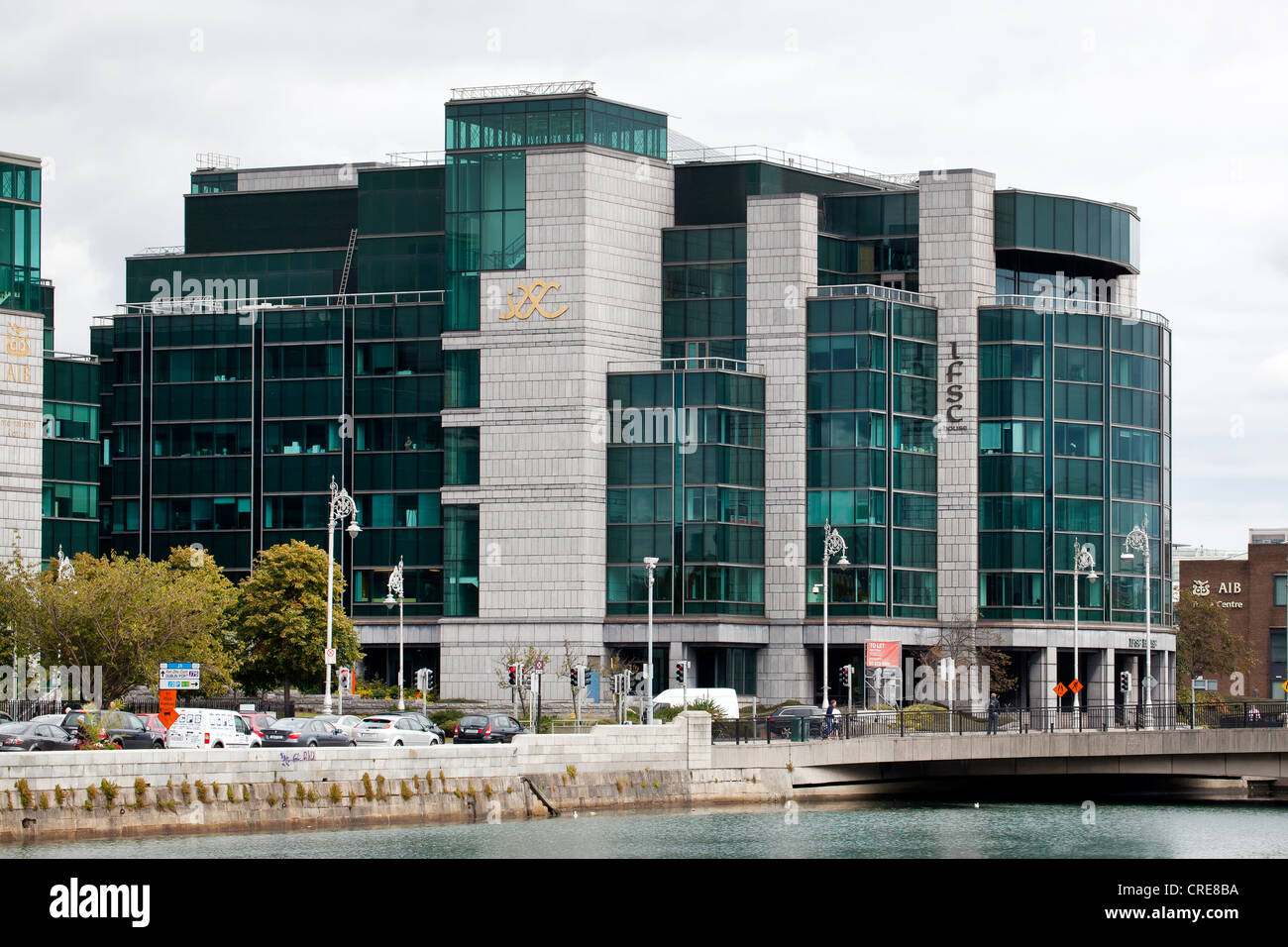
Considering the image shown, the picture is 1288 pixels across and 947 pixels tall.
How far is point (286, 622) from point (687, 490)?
26.4m

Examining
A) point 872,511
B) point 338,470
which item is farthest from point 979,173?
point 338,470

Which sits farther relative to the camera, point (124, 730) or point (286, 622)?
point (286, 622)

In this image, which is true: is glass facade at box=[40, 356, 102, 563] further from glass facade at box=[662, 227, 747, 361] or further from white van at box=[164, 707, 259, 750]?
white van at box=[164, 707, 259, 750]

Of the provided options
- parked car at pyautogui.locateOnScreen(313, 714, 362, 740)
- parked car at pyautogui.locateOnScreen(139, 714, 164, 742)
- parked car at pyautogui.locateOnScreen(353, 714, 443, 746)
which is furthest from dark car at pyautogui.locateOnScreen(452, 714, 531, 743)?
parked car at pyautogui.locateOnScreen(139, 714, 164, 742)

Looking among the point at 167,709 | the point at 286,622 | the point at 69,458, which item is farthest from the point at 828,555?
the point at 167,709

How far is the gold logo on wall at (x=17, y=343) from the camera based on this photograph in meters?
97.1

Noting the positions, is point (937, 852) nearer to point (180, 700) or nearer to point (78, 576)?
point (78, 576)

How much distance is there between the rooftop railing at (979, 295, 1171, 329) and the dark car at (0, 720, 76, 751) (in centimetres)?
6920

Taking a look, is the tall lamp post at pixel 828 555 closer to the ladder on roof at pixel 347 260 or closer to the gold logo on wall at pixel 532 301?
the gold logo on wall at pixel 532 301

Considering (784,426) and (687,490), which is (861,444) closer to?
(784,426)

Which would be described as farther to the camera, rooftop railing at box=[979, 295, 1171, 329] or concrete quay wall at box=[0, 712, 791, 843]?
rooftop railing at box=[979, 295, 1171, 329]

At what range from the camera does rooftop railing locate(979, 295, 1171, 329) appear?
116312mm

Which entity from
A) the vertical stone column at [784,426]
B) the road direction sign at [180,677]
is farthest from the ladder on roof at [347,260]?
the road direction sign at [180,677]
